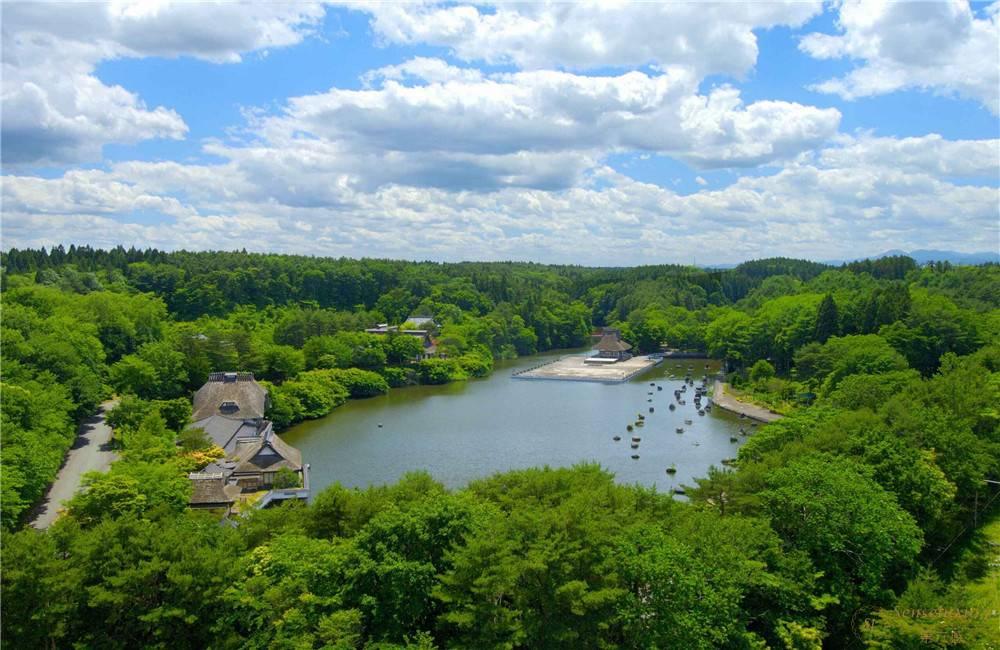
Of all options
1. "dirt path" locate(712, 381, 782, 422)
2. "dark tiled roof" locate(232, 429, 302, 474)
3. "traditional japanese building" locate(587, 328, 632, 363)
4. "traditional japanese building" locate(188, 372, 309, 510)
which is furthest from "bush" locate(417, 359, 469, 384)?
"dark tiled roof" locate(232, 429, 302, 474)

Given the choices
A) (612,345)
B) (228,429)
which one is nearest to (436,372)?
(612,345)

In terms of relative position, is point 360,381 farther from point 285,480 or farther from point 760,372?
point 760,372

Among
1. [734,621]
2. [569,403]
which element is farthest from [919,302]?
[734,621]

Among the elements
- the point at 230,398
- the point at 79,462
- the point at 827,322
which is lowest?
the point at 79,462

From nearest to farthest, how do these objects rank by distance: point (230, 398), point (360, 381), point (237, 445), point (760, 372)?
point (237, 445) → point (230, 398) → point (360, 381) → point (760, 372)

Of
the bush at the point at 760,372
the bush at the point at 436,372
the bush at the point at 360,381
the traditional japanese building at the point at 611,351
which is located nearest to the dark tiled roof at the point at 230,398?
the bush at the point at 360,381

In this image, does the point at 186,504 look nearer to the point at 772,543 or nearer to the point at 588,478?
the point at 588,478
